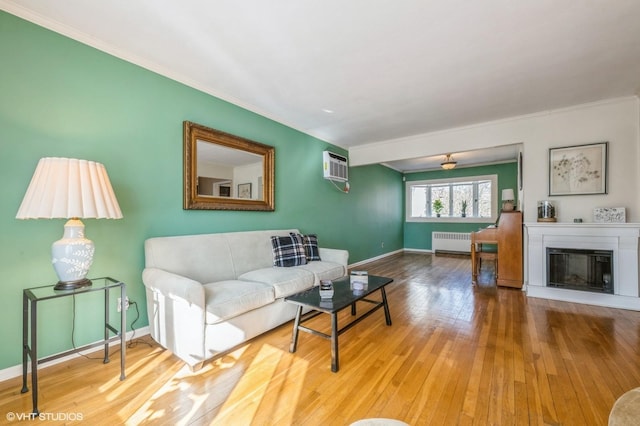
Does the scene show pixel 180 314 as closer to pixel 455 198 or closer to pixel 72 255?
pixel 72 255

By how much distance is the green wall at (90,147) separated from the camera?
178cm

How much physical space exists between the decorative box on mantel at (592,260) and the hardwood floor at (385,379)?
58 cm

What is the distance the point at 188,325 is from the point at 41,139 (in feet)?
5.42

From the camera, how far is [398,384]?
5.54 feet

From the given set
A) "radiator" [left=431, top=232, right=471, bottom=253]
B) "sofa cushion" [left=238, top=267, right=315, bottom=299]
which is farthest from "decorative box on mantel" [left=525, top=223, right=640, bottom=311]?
"radiator" [left=431, top=232, right=471, bottom=253]

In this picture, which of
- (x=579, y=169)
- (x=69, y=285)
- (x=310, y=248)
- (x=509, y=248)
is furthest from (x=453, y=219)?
(x=69, y=285)

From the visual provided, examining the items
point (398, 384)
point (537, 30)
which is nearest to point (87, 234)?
point (398, 384)

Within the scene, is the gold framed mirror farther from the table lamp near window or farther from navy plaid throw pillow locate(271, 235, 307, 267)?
the table lamp near window

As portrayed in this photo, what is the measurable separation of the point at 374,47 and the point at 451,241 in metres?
6.02

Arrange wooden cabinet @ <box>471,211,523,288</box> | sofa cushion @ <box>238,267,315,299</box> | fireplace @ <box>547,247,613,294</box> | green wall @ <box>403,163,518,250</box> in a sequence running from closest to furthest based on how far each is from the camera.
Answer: sofa cushion @ <box>238,267,315,299</box>, fireplace @ <box>547,247,613,294</box>, wooden cabinet @ <box>471,211,523,288</box>, green wall @ <box>403,163,518,250</box>

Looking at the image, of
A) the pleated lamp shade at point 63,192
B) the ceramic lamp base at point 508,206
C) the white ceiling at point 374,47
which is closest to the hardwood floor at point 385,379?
the pleated lamp shade at point 63,192

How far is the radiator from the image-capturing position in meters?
6.83

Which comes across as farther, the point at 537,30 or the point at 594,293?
the point at 594,293

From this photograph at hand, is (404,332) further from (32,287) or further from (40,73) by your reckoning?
(40,73)
